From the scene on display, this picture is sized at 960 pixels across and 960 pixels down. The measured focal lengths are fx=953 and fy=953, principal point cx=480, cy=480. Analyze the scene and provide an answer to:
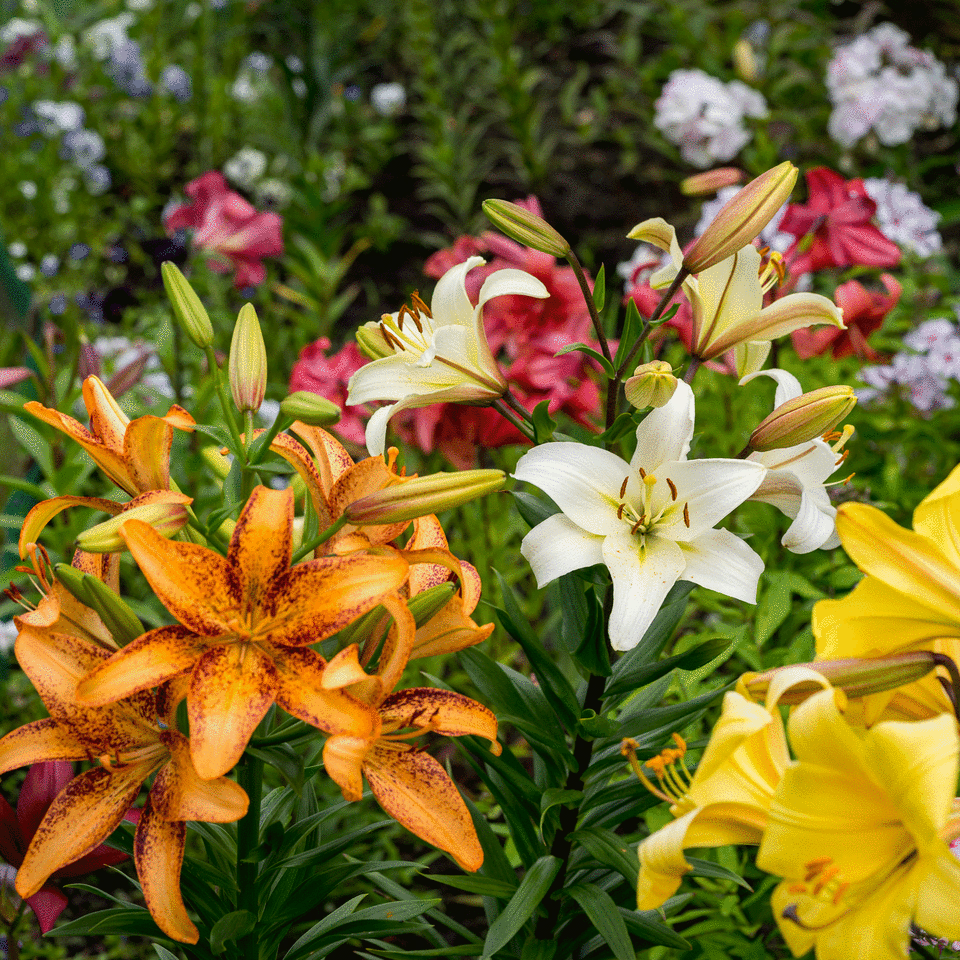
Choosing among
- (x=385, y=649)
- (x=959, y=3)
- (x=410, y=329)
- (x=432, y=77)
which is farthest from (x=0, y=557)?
(x=959, y=3)

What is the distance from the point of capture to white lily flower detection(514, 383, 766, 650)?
0.69 m

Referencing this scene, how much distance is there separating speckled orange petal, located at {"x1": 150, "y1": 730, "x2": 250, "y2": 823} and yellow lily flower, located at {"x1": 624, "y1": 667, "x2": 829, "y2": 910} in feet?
0.85

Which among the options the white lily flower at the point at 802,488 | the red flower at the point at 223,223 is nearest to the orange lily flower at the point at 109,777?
the white lily flower at the point at 802,488

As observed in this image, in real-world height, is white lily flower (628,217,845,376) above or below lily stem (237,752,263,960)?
above

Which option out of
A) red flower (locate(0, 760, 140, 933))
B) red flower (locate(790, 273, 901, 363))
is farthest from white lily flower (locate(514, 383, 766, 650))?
red flower (locate(790, 273, 901, 363))

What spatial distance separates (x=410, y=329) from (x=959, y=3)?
297 cm

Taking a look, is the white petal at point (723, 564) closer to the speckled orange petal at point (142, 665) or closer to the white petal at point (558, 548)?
the white petal at point (558, 548)

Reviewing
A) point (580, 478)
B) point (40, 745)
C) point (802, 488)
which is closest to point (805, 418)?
point (802, 488)

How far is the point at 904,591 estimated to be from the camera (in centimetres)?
55

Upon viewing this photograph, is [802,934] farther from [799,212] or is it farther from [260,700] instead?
[799,212]

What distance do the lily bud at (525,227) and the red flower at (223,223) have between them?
1221 millimetres

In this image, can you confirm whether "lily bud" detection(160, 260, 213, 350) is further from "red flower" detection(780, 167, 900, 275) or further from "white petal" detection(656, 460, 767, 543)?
"red flower" detection(780, 167, 900, 275)

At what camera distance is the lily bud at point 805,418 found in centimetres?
70

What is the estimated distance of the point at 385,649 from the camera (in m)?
0.66
